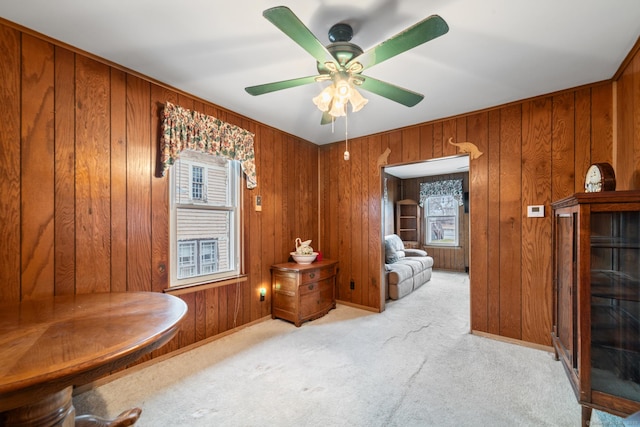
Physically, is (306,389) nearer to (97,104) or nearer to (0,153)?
(0,153)

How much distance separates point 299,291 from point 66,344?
2.24 meters

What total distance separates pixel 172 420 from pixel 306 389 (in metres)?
0.85

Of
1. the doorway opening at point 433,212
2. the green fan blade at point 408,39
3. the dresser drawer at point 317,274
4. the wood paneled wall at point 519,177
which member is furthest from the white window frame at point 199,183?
the doorway opening at point 433,212

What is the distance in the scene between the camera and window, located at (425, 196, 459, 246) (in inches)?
265

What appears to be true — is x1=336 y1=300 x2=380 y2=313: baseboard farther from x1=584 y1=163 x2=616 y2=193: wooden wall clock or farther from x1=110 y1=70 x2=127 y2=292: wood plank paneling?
x1=110 y1=70 x2=127 y2=292: wood plank paneling

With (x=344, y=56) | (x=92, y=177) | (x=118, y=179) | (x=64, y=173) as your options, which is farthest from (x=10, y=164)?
→ (x=344, y=56)

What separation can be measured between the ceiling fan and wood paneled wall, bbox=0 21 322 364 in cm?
120

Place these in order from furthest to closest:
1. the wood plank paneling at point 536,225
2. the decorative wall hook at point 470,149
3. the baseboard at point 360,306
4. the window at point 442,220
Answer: the window at point 442,220 → the baseboard at point 360,306 → the decorative wall hook at point 470,149 → the wood plank paneling at point 536,225

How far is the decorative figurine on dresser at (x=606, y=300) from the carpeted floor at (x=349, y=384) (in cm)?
36

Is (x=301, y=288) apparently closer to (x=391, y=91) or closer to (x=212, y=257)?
(x=212, y=257)

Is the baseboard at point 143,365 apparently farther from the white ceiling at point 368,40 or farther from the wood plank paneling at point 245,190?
the white ceiling at point 368,40

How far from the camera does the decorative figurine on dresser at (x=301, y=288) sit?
10.2 ft

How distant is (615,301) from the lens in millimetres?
1552

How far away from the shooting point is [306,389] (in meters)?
1.93
